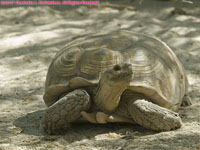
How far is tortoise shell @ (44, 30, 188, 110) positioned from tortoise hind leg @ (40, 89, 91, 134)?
0.14 m

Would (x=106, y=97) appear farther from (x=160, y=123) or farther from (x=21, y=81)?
(x=21, y=81)

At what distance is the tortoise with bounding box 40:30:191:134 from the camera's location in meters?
2.86

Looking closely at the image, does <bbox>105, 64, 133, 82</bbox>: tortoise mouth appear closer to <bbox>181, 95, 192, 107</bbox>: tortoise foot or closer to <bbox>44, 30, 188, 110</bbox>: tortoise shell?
<bbox>44, 30, 188, 110</bbox>: tortoise shell

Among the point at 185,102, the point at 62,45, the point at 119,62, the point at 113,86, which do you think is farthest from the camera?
the point at 62,45

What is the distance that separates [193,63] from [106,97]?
2694 millimetres

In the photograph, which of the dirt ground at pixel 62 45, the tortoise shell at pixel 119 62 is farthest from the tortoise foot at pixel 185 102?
the tortoise shell at pixel 119 62

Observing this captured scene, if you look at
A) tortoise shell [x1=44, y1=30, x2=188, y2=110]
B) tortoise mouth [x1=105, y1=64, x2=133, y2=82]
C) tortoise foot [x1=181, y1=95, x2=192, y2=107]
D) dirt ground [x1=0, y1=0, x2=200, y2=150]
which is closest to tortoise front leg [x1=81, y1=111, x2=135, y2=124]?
dirt ground [x1=0, y1=0, x2=200, y2=150]

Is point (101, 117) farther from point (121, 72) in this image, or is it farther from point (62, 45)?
point (62, 45)

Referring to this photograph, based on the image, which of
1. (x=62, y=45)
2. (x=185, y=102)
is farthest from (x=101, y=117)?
(x=62, y=45)

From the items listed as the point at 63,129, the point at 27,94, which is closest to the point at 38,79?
the point at 27,94

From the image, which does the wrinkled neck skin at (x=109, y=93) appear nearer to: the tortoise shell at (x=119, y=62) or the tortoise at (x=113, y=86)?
the tortoise at (x=113, y=86)

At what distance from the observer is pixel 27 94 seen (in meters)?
4.08

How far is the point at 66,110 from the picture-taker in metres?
2.90

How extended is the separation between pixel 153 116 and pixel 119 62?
538 mm
